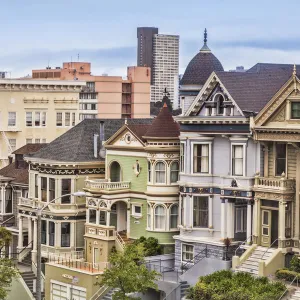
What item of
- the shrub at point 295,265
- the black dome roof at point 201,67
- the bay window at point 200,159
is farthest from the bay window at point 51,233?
the shrub at point 295,265

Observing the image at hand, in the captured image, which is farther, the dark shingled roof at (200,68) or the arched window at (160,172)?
the dark shingled roof at (200,68)

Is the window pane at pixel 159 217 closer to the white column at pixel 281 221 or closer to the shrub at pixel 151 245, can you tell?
the shrub at pixel 151 245

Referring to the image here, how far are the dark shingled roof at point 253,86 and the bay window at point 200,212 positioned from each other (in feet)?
16.5

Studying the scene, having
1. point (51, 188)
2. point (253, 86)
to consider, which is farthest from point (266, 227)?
point (51, 188)

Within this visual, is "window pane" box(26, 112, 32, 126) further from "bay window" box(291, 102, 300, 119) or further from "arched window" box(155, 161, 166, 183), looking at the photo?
"bay window" box(291, 102, 300, 119)

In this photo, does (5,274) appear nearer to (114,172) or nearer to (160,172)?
(160,172)

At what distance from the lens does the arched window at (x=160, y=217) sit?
55.2m

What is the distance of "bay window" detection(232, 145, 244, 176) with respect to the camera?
50969 millimetres

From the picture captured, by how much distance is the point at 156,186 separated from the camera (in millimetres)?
55000

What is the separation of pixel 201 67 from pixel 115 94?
93.1m

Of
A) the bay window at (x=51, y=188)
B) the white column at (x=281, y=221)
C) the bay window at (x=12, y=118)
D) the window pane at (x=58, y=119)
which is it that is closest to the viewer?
the white column at (x=281, y=221)

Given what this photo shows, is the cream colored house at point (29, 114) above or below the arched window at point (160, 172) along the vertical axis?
above

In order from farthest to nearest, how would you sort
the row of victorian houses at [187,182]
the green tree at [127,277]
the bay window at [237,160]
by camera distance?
Answer: 1. the bay window at [237,160]
2. the row of victorian houses at [187,182]
3. the green tree at [127,277]

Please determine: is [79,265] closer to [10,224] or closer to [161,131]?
[161,131]
